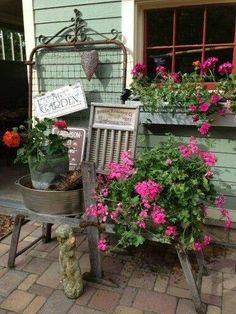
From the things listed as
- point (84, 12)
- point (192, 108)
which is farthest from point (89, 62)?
point (192, 108)

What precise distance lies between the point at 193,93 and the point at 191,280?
1.38 metres

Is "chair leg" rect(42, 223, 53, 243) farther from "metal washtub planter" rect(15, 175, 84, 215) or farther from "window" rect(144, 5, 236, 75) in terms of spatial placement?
"window" rect(144, 5, 236, 75)

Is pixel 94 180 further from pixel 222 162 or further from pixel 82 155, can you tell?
pixel 222 162

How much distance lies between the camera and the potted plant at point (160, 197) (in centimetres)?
178

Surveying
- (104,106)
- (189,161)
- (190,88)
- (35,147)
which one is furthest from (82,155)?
(189,161)

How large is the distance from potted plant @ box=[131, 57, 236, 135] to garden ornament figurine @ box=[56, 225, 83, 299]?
49.4 inches

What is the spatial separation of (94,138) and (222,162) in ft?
3.79

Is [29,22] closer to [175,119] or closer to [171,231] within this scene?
[175,119]

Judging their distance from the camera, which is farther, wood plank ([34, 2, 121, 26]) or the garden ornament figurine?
wood plank ([34, 2, 121, 26])

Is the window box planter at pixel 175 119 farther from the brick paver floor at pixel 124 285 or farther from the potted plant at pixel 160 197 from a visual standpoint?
the brick paver floor at pixel 124 285

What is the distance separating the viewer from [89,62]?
114 inches

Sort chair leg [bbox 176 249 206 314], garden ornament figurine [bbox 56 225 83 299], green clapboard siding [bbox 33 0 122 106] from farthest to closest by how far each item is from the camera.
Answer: green clapboard siding [bbox 33 0 122 106], garden ornament figurine [bbox 56 225 83 299], chair leg [bbox 176 249 206 314]

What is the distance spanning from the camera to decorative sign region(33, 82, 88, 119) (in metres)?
3.05

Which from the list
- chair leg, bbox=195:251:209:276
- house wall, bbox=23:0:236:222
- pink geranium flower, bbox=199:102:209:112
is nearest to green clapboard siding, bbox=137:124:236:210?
house wall, bbox=23:0:236:222
